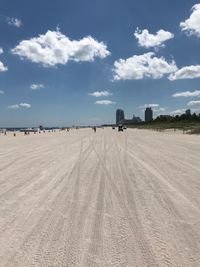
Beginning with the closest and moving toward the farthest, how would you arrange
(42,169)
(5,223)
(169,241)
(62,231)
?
(169,241), (62,231), (5,223), (42,169)

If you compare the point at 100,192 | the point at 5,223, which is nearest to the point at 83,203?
the point at 100,192

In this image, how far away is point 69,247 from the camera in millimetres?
5090

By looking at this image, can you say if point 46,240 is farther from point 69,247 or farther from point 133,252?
point 133,252

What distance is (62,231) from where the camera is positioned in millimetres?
5848

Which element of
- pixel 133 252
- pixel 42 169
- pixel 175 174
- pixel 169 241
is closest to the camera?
pixel 133 252

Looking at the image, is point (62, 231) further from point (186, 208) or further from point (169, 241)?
point (186, 208)

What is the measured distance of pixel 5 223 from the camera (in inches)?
251

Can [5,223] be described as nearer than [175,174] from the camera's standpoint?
Yes

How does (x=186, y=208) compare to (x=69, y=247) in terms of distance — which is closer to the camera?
(x=69, y=247)

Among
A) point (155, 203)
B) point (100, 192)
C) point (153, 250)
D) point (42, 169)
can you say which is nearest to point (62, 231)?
point (153, 250)

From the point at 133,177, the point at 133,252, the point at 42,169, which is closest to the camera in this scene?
the point at 133,252

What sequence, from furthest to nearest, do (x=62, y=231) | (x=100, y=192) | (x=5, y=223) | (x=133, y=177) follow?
(x=133, y=177) < (x=100, y=192) < (x=5, y=223) < (x=62, y=231)

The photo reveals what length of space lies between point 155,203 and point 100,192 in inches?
66.6

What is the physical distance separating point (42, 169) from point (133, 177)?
12.7ft
